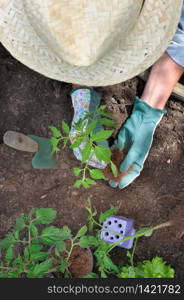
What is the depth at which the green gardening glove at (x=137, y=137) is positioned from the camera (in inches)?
62.1

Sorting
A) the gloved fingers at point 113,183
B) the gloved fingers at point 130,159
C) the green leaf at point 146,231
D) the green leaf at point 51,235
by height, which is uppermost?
the gloved fingers at point 130,159

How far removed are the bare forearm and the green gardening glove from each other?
0.04 metres

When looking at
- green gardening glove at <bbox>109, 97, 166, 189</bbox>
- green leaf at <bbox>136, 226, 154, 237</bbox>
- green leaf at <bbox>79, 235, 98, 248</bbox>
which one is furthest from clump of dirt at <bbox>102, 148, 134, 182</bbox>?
green leaf at <bbox>79, 235, 98, 248</bbox>

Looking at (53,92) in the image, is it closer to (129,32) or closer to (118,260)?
(129,32)

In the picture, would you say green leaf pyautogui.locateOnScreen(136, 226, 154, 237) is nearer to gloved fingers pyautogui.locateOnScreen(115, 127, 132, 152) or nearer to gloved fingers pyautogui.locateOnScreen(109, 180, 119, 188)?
gloved fingers pyautogui.locateOnScreen(109, 180, 119, 188)

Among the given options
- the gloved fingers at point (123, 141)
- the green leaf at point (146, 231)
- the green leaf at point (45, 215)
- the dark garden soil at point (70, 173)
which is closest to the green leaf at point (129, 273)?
the green leaf at point (146, 231)

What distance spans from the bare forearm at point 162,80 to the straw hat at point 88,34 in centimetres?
38

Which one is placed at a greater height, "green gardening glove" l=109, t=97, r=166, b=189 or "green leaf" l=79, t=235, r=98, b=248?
"green gardening glove" l=109, t=97, r=166, b=189

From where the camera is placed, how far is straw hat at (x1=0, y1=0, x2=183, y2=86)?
3.00ft

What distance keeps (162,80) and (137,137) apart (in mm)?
286

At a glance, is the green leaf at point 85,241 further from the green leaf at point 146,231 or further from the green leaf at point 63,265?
the green leaf at point 146,231

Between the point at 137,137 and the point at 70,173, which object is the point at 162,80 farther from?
the point at 70,173

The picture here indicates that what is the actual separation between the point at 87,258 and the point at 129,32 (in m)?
0.95

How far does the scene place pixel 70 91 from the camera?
66.2 inches
